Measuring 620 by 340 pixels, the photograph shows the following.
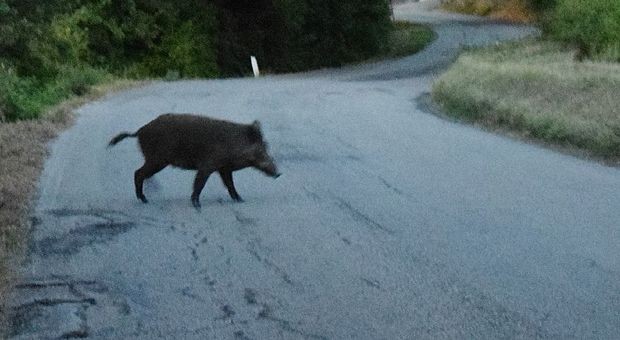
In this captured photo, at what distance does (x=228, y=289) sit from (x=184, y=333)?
1.02 meters

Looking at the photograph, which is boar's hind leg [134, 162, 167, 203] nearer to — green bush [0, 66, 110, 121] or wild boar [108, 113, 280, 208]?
wild boar [108, 113, 280, 208]

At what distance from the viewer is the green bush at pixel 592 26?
1159 inches

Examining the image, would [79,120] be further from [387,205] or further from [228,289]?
[228,289]

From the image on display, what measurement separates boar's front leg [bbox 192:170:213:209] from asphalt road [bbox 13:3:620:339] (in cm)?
10

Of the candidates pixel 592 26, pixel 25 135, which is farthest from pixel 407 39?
pixel 25 135

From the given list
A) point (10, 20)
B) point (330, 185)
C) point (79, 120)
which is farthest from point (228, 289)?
point (10, 20)

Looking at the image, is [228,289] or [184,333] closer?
[184,333]

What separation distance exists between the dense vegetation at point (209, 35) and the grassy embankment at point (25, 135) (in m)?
5.34

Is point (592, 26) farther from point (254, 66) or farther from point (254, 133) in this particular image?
point (254, 133)

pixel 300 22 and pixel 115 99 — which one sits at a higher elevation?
pixel 115 99

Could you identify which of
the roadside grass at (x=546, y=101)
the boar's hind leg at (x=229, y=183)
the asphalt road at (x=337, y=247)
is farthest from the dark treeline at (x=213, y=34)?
the boar's hind leg at (x=229, y=183)

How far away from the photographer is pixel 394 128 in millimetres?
17953

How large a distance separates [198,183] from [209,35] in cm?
3328

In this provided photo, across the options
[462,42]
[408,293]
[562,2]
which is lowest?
[462,42]
